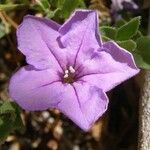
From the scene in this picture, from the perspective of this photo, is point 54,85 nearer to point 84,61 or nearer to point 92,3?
point 84,61

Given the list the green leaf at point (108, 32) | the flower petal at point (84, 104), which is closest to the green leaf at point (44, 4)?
the green leaf at point (108, 32)

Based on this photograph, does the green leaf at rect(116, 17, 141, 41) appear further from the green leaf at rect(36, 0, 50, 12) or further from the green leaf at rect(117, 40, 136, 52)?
the green leaf at rect(36, 0, 50, 12)

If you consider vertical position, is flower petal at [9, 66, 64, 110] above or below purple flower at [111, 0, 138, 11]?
above

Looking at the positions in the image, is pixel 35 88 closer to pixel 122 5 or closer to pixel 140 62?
pixel 140 62

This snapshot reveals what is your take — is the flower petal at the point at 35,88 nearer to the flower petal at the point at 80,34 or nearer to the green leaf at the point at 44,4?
the flower petal at the point at 80,34

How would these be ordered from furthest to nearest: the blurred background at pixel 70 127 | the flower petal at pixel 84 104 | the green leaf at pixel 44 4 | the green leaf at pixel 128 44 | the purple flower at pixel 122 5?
the blurred background at pixel 70 127
the purple flower at pixel 122 5
the green leaf at pixel 44 4
the green leaf at pixel 128 44
the flower petal at pixel 84 104

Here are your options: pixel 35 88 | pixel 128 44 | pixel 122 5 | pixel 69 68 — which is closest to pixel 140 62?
pixel 128 44

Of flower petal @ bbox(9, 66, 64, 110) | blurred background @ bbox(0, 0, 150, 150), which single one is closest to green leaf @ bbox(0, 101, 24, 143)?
flower petal @ bbox(9, 66, 64, 110)
